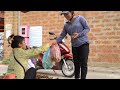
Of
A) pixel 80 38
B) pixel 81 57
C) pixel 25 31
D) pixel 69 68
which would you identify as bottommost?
pixel 69 68

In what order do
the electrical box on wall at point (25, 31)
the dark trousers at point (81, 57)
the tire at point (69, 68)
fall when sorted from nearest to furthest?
the dark trousers at point (81, 57) < the tire at point (69, 68) < the electrical box on wall at point (25, 31)

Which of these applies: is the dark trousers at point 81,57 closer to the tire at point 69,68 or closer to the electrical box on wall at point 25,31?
the tire at point 69,68

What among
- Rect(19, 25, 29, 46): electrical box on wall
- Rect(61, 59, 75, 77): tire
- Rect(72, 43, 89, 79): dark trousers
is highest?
Rect(19, 25, 29, 46): electrical box on wall

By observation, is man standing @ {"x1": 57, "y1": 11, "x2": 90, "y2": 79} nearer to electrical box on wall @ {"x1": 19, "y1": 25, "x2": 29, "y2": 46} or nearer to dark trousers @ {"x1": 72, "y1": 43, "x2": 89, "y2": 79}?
dark trousers @ {"x1": 72, "y1": 43, "x2": 89, "y2": 79}

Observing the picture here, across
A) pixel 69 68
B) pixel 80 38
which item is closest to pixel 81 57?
pixel 80 38

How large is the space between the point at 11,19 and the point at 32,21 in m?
0.89

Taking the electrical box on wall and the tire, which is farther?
the electrical box on wall

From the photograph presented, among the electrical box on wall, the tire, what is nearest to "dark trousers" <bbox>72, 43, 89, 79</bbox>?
the tire

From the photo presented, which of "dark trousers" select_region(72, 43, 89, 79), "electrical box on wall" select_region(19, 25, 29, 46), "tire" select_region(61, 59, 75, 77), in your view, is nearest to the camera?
"dark trousers" select_region(72, 43, 89, 79)

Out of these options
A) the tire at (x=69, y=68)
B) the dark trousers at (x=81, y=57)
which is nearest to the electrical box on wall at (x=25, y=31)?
the tire at (x=69, y=68)

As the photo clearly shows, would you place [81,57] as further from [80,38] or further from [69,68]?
[69,68]

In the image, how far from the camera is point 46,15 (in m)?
9.09
